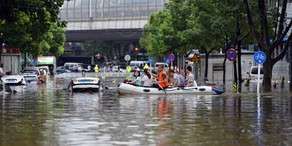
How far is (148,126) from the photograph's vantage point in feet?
65.4

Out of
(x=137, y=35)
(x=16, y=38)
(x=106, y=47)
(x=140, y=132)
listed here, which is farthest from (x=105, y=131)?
(x=106, y=47)

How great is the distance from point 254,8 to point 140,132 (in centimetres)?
2925

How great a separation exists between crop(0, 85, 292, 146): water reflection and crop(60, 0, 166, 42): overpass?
10184 centimetres

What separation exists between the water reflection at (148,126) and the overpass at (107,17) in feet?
334

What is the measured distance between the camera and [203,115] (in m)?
24.4

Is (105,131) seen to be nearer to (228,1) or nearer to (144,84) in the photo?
(144,84)

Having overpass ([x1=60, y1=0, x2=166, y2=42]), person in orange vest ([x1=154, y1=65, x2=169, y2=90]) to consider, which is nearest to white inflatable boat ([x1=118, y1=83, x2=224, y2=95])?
person in orange vest ([x1=154, y1=65, x2=169, y2=90])

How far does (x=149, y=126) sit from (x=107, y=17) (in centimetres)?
11541

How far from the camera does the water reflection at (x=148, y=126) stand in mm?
16500

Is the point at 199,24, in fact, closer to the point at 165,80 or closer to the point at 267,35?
the point at 267,35

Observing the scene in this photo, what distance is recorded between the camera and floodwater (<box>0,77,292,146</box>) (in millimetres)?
16453

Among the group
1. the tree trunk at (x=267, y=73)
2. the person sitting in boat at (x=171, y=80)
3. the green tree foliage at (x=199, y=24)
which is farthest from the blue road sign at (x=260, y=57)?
the green tree foliage at (x=199, y=24)

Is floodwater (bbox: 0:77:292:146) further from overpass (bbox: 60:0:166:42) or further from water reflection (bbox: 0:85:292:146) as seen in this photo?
overpass (bbox: 60:0:166:42)

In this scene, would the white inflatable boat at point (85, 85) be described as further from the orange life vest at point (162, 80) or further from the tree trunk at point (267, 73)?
the tree trunk at point (267, 73)
